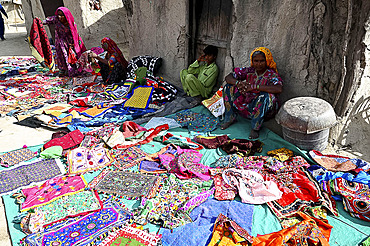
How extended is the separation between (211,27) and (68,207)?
13.4 ft

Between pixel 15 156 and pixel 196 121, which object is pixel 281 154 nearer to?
pixel 196 121

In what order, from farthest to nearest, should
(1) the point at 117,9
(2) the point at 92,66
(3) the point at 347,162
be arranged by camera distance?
1. (1) the point at 117,9
2. (2) the point at 92,66
3. (3) the point at 347,162

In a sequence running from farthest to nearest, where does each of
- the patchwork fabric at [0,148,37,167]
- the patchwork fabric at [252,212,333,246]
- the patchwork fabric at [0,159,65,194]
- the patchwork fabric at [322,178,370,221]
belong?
the patchwork fabric at [0,148,37,167]
the patchwork fabric at [0,159,65,194]
the patchwork fabric at [322,178,370,221]
the patchwork fabric at [252,212,333,246]

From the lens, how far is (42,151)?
11.5 ft

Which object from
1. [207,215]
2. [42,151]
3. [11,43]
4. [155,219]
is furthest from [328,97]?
[11,43]

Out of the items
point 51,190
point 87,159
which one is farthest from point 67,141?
point 51,190

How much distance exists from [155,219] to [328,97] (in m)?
2.58

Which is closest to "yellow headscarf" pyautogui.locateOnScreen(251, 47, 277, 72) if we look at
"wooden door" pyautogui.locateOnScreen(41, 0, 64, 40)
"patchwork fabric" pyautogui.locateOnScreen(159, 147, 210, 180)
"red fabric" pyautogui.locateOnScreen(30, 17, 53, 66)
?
"patchwork fabric" pyautogui.locateOnScreen(159, 147, 210, 180)

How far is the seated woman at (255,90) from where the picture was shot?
351cm

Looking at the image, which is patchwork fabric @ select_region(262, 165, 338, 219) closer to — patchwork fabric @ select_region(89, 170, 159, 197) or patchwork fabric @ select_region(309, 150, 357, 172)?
patchwork fabric @ select_region(309, 150, 357, 172)

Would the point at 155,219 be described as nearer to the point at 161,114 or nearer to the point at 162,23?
the point at 161,114

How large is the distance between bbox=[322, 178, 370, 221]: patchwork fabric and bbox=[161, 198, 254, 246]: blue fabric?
823 millimetres

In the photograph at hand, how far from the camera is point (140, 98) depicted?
5.15 meters

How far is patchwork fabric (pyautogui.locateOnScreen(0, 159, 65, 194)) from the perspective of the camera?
112 inches
